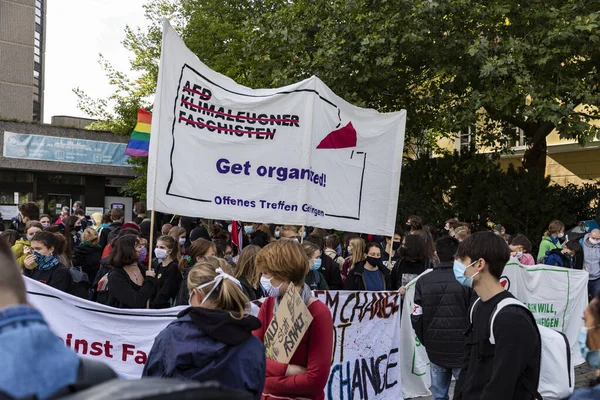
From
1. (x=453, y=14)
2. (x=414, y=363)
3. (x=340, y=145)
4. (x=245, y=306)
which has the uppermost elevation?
(x=453, y=14)

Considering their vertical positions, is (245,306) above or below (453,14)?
below

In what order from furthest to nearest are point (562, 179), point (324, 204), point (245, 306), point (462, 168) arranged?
point (562, 179) → point (462, 168) → point (324, 204) → point (245, 306)

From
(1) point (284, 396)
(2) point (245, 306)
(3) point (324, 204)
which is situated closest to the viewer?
(2) point (245, 306)

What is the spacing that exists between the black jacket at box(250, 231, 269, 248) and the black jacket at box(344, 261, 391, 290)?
274 centimetres

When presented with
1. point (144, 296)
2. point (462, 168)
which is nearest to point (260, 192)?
point (144, 296)

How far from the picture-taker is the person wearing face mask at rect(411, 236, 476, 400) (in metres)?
5.80

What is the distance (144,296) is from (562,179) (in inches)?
860

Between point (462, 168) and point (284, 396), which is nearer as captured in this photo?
point (284, 396)

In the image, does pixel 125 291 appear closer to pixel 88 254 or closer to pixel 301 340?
pixel 88 254

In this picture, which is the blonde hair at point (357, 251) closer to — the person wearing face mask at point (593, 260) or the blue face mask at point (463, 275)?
the blue face mask at point (463, 275)

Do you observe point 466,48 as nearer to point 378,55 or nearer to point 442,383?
point 378,55

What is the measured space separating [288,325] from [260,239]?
7.46 meters

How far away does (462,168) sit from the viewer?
845 inches

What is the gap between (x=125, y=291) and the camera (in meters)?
6.50
